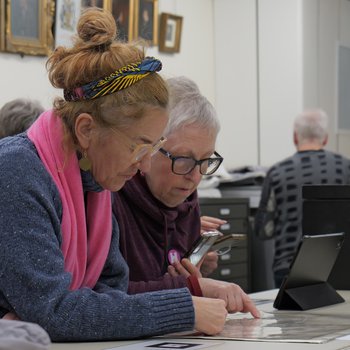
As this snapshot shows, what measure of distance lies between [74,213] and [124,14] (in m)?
4.67

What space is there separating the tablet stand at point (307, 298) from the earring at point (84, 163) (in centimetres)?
91

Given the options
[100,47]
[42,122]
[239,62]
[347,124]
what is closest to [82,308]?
[42,122]

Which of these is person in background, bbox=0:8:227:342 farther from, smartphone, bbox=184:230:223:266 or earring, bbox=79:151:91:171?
smartphone, bbox=184:230:223:266

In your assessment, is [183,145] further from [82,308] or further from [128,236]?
[82,308]

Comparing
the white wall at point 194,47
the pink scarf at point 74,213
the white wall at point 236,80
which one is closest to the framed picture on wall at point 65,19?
the white wall at point 194,47

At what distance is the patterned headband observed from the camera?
6.91 ft

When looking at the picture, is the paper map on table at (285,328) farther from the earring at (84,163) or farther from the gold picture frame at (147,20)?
the gold picture frame at (147,20)

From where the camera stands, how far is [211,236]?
114 inches

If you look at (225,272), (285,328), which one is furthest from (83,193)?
(225,272)

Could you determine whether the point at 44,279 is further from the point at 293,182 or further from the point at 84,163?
the point at 293,182

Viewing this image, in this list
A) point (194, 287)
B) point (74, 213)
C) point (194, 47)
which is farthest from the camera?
point (194, 47)

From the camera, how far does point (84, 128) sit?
2129 mm

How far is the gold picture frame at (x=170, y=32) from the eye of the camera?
23.2 ft

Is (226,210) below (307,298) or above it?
below
